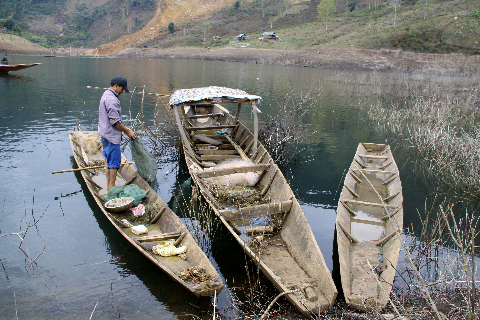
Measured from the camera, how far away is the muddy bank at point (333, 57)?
28.7m

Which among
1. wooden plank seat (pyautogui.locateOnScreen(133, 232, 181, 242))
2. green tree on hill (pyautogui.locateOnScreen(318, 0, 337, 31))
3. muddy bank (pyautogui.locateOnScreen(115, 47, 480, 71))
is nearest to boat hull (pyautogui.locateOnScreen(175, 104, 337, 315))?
wooden plank seat (pyautogui.locateOnScreen(133, 232, 181, 242))

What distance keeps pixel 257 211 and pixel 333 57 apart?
3839 centimetres

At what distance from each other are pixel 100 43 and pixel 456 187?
76.9 meters

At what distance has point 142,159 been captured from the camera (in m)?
8.05

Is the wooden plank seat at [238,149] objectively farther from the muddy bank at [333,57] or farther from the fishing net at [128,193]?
the muddy bank at [333,57]

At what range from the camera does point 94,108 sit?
17.8m

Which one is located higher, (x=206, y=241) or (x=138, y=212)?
(x=138, y=212)

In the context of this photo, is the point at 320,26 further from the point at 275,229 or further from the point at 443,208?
the point at 275,229

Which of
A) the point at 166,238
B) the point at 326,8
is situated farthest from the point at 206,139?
the point at 326,8

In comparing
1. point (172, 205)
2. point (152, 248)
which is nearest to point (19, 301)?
point (152, 248)

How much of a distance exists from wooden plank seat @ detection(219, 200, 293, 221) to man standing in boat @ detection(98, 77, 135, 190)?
273cm

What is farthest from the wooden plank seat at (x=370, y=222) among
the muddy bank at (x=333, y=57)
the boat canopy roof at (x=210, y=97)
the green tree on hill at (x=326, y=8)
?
the green tree on hill at (x=326, y=8)

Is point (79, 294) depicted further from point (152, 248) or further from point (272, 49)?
point (272, 49)

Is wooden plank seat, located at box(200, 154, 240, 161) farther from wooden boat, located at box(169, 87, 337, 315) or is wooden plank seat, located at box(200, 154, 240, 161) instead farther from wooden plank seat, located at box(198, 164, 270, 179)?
wooden plank seat, located at box(198, 164, 270, 179)
